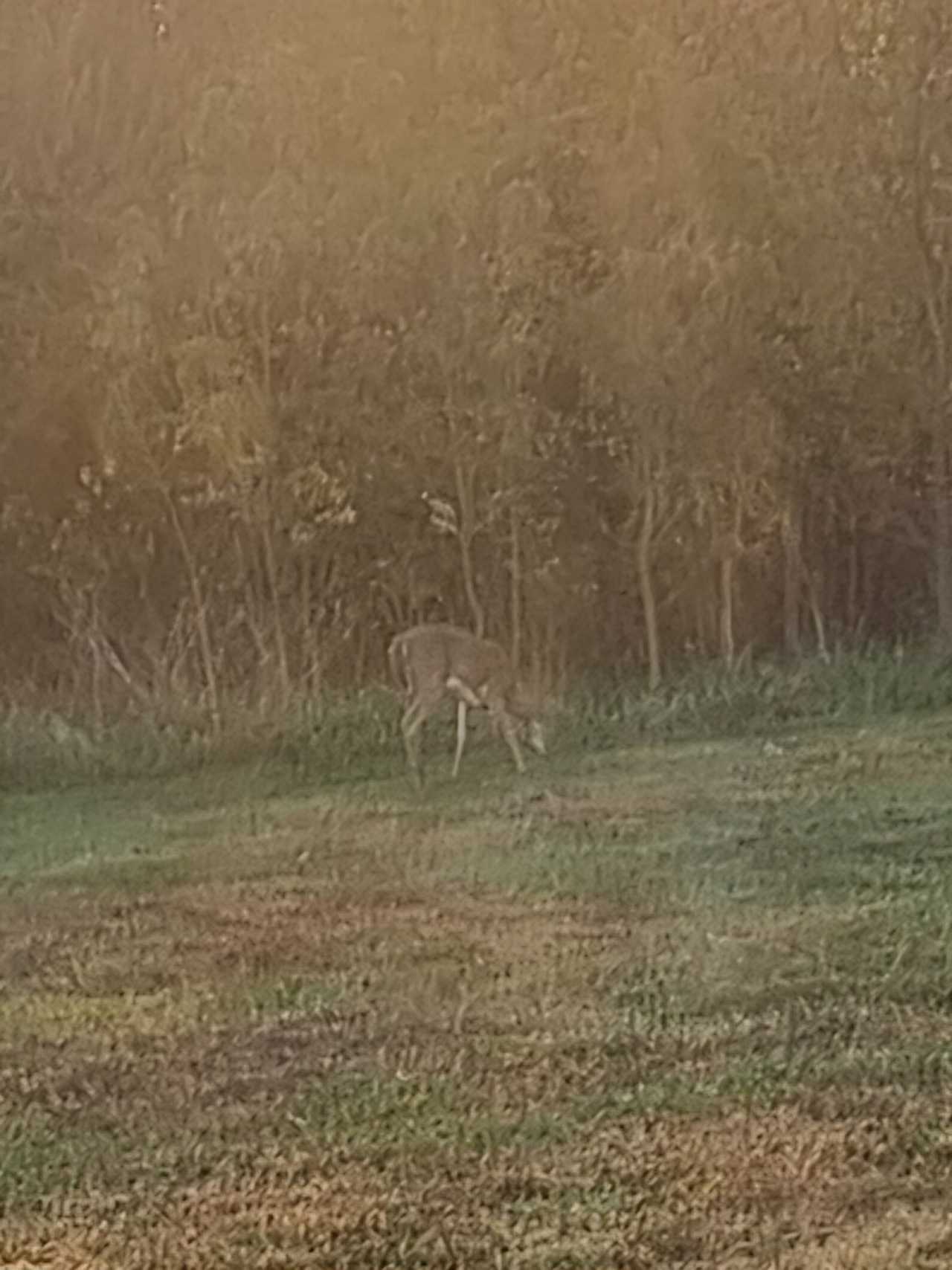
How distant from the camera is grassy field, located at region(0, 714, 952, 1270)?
2.16 meters

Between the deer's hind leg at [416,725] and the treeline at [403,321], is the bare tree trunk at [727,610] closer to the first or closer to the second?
the treeline at [403,321]

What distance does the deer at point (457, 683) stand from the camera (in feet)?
9.07

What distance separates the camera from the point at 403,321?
2850 millimetres

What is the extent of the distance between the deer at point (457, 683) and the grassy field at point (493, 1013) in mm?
38

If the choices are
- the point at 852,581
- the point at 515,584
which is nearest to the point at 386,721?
the point at 515,584

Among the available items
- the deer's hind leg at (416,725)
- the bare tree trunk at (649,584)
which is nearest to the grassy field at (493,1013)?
the deer's hind leg at (416,725)

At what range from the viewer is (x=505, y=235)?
2.84m

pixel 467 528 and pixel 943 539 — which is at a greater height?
pixel 467 528

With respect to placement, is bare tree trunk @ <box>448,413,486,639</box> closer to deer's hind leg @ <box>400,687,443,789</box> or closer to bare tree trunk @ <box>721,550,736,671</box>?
deer's hind leg @ <box>400,687,443,789</box>

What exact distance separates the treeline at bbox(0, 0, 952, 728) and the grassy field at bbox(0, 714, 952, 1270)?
0.72 feet

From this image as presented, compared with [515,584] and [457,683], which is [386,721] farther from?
[515,584]

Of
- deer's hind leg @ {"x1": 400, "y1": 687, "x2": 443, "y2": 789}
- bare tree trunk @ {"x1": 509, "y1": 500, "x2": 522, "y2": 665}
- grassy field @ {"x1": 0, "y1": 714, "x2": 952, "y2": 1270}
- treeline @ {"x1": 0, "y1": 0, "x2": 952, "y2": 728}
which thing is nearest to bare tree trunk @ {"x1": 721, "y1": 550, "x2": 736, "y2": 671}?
treeline @ {"x1": 0, "y1": 0, "x2": 952, "y2": 728}

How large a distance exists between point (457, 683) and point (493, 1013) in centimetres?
50

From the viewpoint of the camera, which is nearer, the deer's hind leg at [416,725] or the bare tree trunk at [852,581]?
the deer's hind leg at [416,725]
